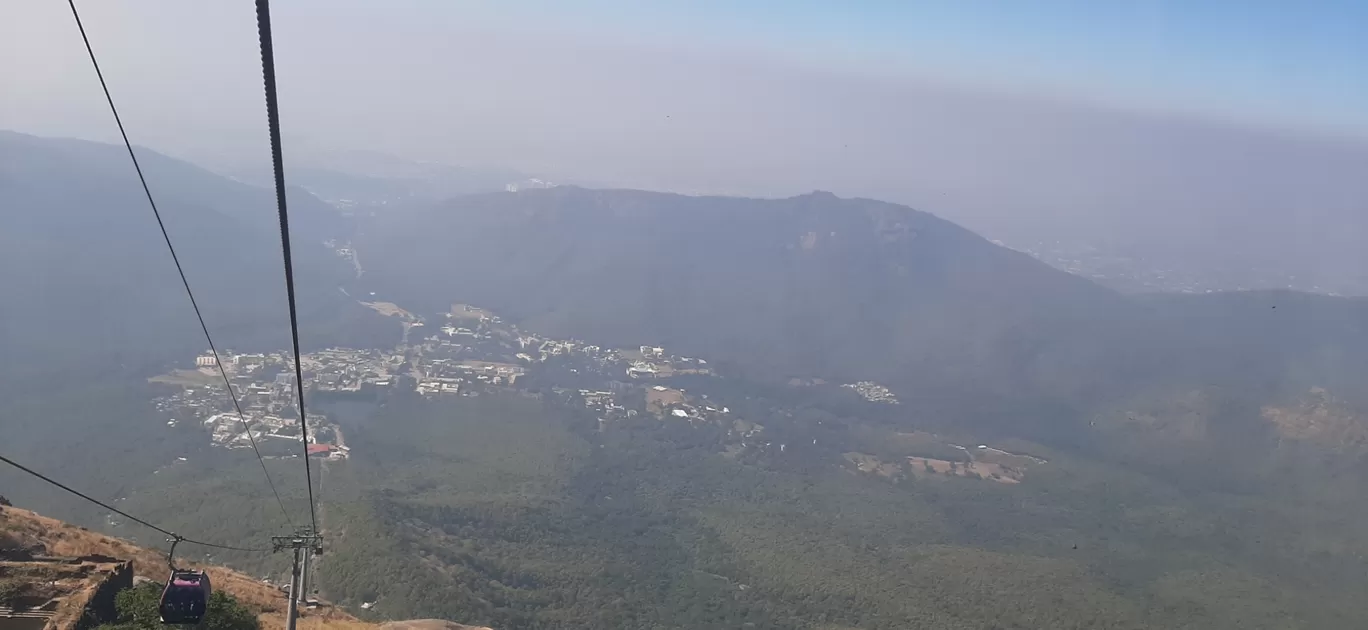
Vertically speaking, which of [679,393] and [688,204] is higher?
[688,204]

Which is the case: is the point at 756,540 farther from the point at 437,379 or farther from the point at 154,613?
the point at 154,613

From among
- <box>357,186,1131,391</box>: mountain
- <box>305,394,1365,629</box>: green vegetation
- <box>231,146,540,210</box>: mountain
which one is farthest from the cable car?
<box>231,146,540,210</box>: mountain

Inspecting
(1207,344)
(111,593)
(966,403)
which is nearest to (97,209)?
(111,593)

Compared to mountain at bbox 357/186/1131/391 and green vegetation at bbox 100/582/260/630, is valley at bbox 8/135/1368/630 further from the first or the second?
green vegetation at bbox 100/582/260/630

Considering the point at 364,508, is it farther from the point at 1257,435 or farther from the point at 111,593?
the point at 1257,435

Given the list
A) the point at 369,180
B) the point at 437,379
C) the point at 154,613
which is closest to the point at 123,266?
the point at 437,379

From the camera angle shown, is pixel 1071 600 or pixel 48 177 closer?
pixel 1071 600

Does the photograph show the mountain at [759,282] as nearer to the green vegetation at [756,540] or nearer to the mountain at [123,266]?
the mountain at [123,266]
